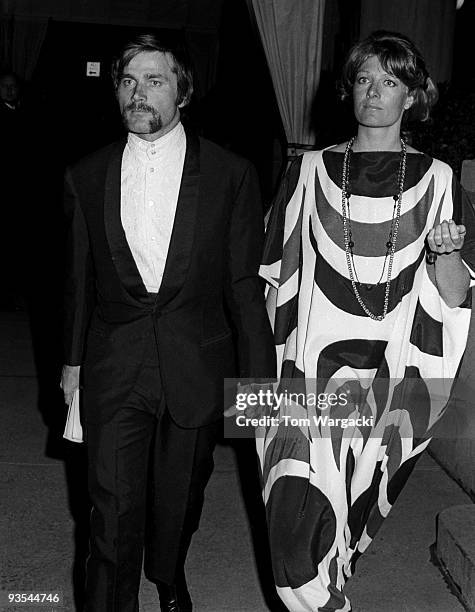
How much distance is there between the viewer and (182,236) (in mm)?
2607

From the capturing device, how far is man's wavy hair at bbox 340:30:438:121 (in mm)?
2715

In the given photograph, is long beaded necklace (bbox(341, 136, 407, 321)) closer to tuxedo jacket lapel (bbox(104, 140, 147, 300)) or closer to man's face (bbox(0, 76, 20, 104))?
tuxedo jacket lapel (bbox(104, 140, 147, 300))

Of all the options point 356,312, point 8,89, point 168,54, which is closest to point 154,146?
point 168,54

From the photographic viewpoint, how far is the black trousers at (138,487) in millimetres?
2617

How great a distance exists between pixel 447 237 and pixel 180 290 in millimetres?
760

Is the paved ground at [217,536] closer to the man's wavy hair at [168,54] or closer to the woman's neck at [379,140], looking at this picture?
the woman's neck at [379,140]

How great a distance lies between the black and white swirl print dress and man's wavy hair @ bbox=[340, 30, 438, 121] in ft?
0.54

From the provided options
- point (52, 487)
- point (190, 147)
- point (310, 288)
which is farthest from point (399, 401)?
point (52, 487)

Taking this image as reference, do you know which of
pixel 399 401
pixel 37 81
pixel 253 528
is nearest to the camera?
A: pixel 399 401

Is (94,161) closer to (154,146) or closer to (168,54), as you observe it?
(154,146)

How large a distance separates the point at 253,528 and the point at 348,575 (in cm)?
91

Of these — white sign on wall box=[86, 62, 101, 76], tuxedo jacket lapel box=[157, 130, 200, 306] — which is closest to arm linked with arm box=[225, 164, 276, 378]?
tuxedo jacket lapel box=[157, 130, 200, 306]

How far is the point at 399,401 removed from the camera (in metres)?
2.88

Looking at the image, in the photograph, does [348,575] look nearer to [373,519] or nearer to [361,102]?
[373,519]
